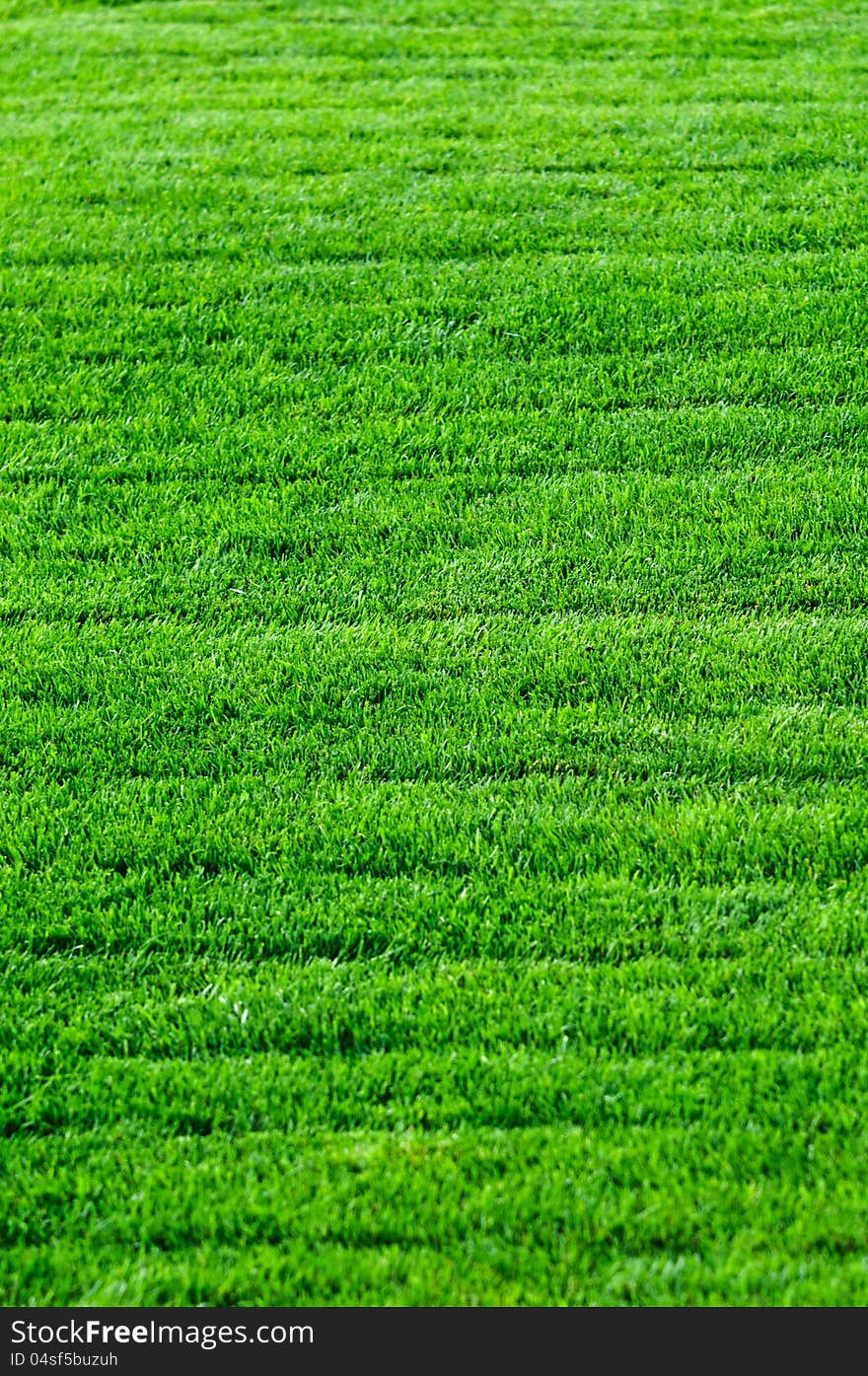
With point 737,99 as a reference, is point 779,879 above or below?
below

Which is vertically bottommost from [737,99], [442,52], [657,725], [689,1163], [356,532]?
[689,1163]

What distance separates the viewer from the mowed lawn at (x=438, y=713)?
260cm

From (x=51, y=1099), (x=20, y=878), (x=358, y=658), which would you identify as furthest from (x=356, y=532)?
(x=51, y=1099)

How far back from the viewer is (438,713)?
390 cm

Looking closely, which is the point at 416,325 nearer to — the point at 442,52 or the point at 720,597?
the point at 720,597

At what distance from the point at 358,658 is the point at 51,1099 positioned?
1.80 metres

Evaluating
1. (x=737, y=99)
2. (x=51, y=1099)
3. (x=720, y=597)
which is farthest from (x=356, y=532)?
(x=737, y=99)

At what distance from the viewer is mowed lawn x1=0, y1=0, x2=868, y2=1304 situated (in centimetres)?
260

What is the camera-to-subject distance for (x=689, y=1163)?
2609 mm

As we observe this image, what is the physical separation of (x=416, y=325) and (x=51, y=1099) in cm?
427

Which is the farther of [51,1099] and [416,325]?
[416,325]

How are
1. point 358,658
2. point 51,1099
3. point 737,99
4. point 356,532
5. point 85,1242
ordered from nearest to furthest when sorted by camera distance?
point 85,1242, point 51,1099, point 358,658, point 356,532, point 737,99

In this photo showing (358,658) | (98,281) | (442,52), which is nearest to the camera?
(358,658)

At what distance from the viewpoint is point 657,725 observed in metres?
3.80
